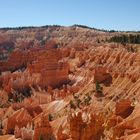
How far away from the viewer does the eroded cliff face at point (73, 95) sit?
5049cm

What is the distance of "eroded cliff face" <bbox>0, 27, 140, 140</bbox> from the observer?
50.5 m

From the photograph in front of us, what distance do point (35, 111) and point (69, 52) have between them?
36836mm

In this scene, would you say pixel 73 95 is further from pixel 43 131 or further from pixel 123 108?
pixel 123 108

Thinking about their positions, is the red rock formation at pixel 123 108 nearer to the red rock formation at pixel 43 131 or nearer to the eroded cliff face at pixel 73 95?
the eroded cliff face at pixel 73 95

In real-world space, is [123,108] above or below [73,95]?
above

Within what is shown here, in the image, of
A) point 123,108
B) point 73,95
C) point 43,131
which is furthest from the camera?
point 73,95

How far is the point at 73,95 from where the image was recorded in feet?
239

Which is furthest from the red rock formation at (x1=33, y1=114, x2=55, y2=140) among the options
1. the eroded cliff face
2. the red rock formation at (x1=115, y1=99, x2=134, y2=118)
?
the red rock formation at (x1=115, y1=99, x2=134, y2=118)

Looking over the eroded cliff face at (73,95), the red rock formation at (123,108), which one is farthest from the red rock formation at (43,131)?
the red rock formation at (123,108)

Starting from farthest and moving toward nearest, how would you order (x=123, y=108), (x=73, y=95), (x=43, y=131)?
1. (x=73, y=95)
2. (x=43, y=131)
3. (x=123, y=108)

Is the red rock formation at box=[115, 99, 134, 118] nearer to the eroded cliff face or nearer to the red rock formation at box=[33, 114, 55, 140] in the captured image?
the eroded cliff face

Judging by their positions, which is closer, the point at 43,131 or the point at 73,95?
the point at 43,131

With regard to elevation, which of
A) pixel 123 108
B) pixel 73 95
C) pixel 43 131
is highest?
pixel 123 108

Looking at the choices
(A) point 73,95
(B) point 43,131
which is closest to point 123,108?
(B) point 43,131
